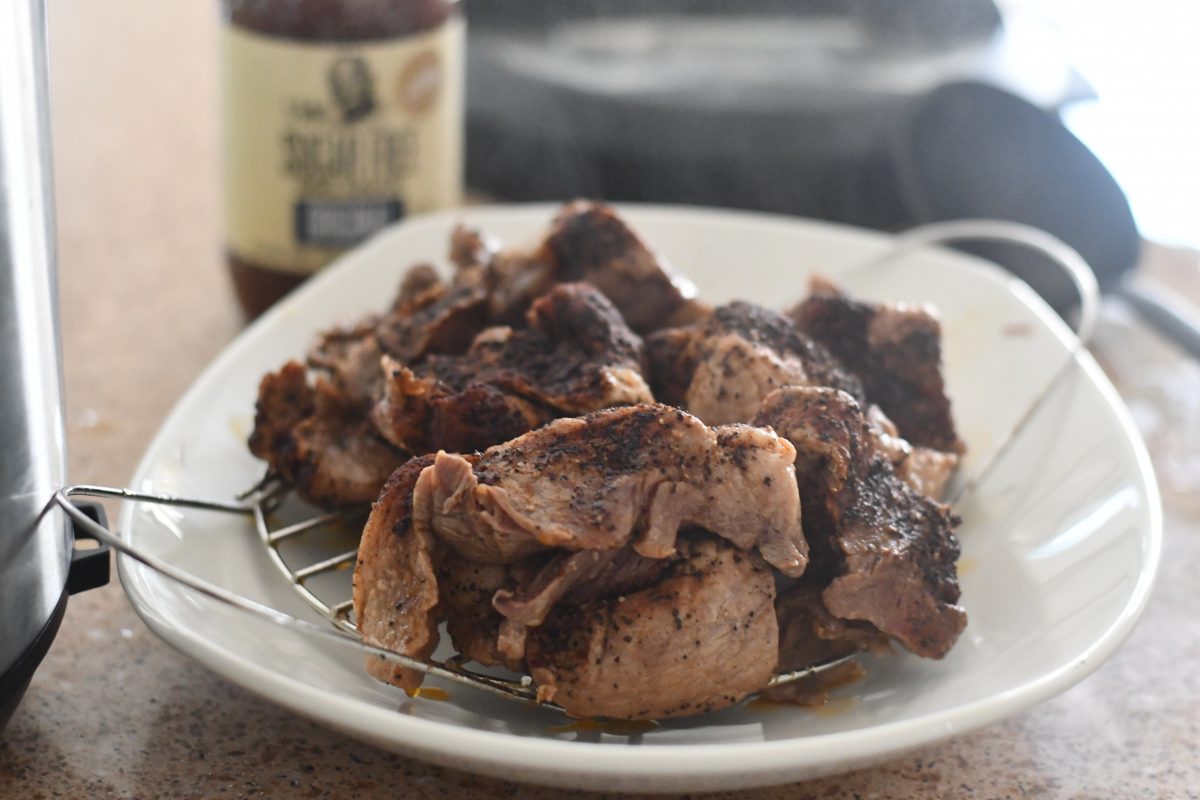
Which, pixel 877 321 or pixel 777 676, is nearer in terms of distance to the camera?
pixel 777 676

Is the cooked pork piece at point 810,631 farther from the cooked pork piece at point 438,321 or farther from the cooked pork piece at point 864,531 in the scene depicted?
the cooked pork piece at point 438,321

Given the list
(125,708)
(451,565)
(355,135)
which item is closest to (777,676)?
(451,565)

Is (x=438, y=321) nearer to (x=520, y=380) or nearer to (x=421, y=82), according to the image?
(x=520, y=380)

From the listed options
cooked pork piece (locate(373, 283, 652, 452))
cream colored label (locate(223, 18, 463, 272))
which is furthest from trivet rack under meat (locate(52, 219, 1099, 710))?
cream colored label (locate(223, 18, 463, 272))

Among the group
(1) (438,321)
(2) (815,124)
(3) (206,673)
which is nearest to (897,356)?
(1) (438,321)

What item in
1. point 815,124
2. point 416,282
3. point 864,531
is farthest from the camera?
point 815,124

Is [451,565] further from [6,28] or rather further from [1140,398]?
[1140,398]

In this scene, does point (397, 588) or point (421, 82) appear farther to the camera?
point (421, 82)
